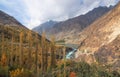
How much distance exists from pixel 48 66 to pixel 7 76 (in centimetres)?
4402

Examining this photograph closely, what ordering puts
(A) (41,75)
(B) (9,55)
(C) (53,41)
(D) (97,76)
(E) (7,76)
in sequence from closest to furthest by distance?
(E) (7,76), (A) (41,75), (D) (97,76), (B) (9,55), (C) (53,41)

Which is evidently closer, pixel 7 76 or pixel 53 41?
pixel 7 76

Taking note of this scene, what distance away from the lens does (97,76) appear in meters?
106

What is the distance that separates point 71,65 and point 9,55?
74.4ft

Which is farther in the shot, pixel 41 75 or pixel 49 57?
pixel 49 57

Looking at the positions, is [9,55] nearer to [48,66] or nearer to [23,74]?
[48,66]

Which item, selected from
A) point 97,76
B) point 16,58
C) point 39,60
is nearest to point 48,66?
point 39,60

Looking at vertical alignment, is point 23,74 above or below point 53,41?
below

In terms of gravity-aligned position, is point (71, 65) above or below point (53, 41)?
below

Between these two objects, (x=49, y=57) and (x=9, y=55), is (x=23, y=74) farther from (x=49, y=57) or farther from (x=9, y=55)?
(x=49, y=57)

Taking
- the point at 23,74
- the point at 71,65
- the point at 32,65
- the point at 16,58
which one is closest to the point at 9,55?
the point at 16,58

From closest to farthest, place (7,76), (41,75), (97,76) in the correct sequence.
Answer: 1. (7,76)
2. (41,75)
3. (97,76)

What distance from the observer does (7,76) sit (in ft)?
241

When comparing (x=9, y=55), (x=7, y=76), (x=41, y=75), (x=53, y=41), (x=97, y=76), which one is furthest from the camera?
(x=53, y=41)
